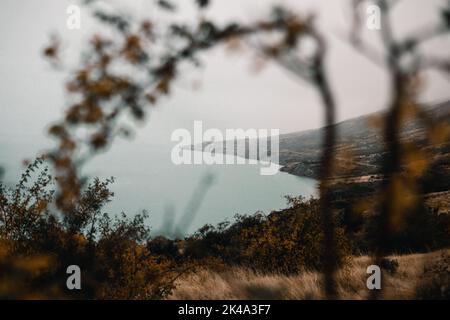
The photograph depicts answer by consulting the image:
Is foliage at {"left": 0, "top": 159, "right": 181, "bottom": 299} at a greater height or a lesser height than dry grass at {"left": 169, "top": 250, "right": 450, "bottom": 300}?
greater

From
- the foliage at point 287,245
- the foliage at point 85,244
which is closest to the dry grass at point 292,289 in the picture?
the foliage at point 85,244


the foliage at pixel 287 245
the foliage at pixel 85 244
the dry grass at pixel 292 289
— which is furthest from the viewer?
the foliage at pixel 287 245

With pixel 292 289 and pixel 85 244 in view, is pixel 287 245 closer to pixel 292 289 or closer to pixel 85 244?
pixel 292 289

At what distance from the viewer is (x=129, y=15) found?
3.80 meters

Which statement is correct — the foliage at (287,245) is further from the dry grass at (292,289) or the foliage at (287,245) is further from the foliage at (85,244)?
the foliage at (85,244)

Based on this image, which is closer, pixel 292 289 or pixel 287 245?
pixel 292 289

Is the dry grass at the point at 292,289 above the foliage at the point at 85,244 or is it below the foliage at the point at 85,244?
below

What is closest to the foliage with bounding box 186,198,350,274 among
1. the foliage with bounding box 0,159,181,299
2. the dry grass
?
the dry grass

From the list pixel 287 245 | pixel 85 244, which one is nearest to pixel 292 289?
pixel 85 244

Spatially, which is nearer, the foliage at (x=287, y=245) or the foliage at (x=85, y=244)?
the foliage at (x=85, y=244)

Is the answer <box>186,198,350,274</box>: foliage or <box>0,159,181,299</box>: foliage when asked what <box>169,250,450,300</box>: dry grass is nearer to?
<box>0,159,181,299</box>: foliage

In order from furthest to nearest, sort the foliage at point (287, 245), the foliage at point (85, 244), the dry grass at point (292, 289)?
the foliage at point (287, 245), the foliage at point (85, 244), the dry grass at point (292, 289)
